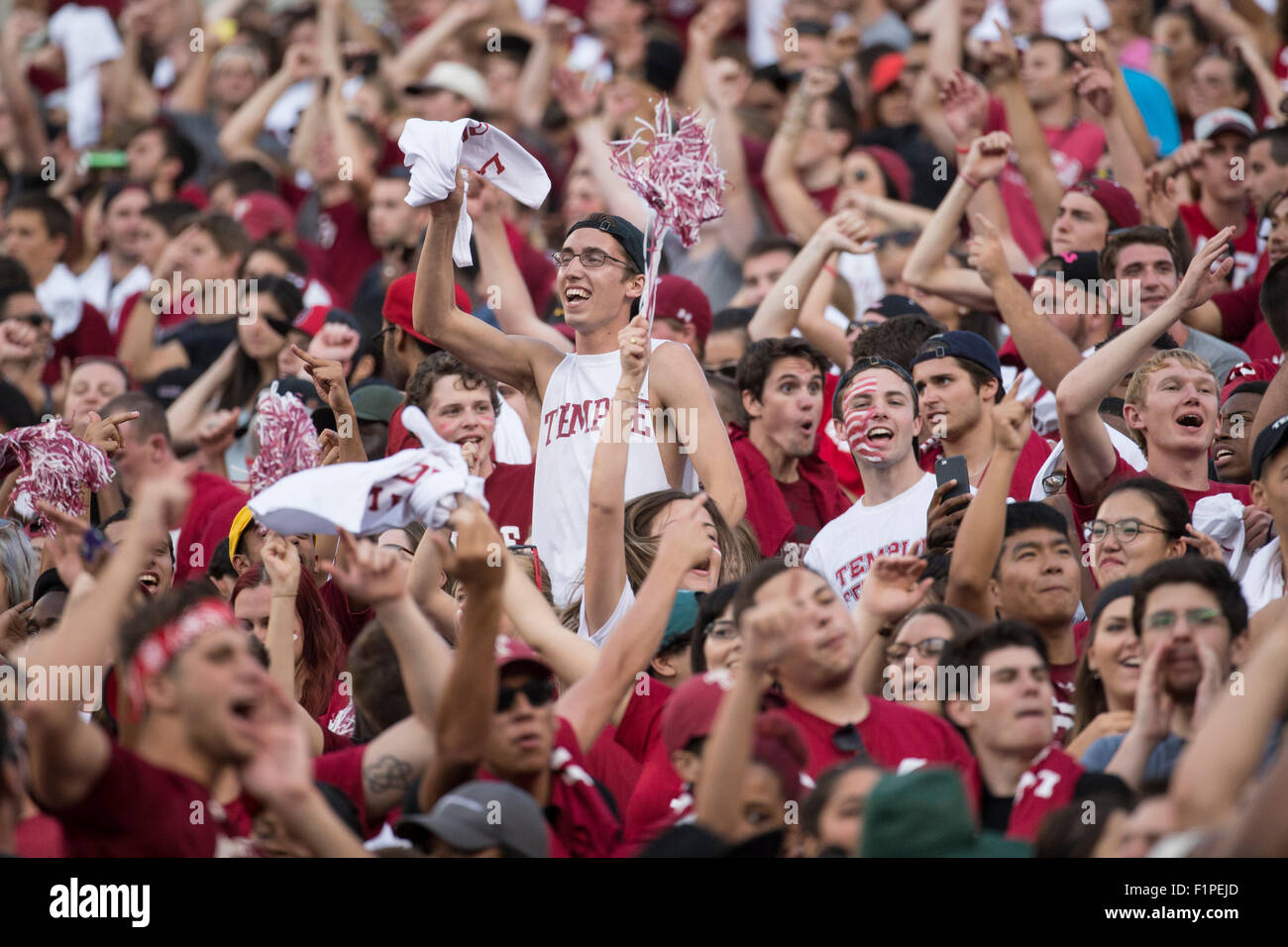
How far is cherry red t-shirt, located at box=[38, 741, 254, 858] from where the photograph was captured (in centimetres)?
382

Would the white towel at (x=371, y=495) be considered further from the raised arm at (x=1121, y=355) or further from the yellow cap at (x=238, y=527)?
the raised arm at (x=1121, y=355)

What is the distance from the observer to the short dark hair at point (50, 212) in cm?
1082

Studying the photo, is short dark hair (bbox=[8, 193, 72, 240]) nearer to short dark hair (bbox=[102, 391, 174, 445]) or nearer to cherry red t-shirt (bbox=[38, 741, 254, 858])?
short dark hair (bbox=[102, 391, 174, 445])

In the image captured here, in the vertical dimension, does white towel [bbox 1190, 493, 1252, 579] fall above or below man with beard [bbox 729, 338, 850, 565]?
below

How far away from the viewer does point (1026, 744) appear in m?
4.52

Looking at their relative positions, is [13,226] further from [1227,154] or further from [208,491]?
[1227,154]

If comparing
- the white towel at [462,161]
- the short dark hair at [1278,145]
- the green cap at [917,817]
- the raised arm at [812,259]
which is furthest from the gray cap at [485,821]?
the short dark hair at [1278,145]

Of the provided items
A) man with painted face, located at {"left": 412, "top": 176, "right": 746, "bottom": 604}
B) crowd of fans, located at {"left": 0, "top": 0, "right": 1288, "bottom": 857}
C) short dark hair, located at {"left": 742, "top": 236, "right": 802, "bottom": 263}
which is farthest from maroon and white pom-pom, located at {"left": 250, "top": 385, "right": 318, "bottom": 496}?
short dark hair, located at {"left": 742, "top": 236, "right": 802, "bottom": 263}

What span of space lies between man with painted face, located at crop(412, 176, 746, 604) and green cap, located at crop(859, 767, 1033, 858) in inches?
88.1

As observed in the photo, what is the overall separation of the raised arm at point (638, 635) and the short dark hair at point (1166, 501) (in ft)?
5.30

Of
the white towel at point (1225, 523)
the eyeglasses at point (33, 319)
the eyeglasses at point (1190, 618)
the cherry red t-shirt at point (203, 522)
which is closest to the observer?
the eyeglasses at point (1190, 618)

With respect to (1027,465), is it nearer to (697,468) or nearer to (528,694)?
(697,468)

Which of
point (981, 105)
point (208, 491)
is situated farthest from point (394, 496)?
point (981, 105)
